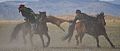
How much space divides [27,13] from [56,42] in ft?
1.92

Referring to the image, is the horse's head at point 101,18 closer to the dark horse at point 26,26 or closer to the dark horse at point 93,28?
the dark horse at point 93,28

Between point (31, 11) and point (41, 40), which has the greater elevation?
point (31, 11)

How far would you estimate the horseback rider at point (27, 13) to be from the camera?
618 cm

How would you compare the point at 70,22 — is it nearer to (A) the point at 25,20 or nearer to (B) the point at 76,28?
(B) the point at 76,28

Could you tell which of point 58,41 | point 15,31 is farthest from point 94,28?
point 15,31

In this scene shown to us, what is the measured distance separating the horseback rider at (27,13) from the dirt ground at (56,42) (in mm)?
223

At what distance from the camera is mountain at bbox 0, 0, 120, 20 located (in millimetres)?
6145

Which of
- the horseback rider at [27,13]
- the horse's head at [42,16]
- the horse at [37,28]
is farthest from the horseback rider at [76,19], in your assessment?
the horseback rider at [27,13]

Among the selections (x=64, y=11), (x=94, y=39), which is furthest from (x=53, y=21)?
(x=94, y=39)

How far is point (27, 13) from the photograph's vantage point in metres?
6.19

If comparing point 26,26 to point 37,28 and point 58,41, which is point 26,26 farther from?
point 58,41

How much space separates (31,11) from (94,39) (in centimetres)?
98

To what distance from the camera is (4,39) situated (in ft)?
20.4

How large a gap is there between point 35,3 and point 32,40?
531mm
